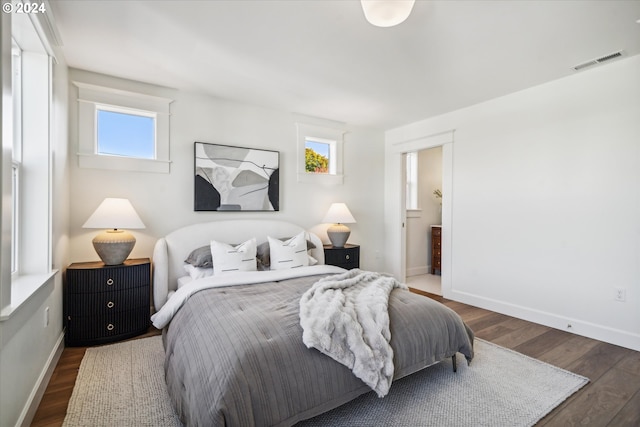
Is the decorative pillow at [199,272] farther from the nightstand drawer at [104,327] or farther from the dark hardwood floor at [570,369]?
the dark hardwood floor at [570,369]

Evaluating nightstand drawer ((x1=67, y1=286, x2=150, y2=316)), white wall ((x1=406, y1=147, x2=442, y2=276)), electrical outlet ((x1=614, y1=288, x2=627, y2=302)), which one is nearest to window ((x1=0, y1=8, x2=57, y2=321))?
nightstand drawer ((x1=67, y1=286, x2=150, y2=316))

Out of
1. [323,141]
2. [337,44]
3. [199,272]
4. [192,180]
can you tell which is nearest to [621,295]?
[337,44]

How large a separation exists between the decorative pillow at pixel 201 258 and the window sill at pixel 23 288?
1091 millimetres

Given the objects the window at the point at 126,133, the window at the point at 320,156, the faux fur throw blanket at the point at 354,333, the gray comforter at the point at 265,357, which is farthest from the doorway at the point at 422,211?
the window at the point at 126,133

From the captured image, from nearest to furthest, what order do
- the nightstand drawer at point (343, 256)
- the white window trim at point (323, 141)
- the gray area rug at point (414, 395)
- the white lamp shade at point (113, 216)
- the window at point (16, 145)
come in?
the gray area rug at point (414, 395) → the window at point (16, 145) → the white lamp shade at point (113, 216) → the nightstand drawer at point (343, 256) → the white window trim at point (323, 141)

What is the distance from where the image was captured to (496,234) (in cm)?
366

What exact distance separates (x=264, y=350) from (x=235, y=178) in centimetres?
260

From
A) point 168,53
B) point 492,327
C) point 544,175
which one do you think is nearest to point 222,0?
point 168,53

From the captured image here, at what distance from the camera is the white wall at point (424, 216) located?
5.57 metres

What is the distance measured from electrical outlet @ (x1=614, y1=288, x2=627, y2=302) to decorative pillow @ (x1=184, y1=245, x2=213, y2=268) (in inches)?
148

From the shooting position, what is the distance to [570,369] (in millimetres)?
2307

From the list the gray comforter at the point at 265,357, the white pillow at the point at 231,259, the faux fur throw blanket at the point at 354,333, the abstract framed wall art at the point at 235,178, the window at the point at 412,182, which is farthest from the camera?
the window at the point at 412,182

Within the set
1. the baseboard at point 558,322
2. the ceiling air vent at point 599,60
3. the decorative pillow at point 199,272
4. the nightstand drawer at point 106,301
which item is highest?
the ceiling air vent at point 599,60

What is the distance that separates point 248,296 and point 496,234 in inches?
118
